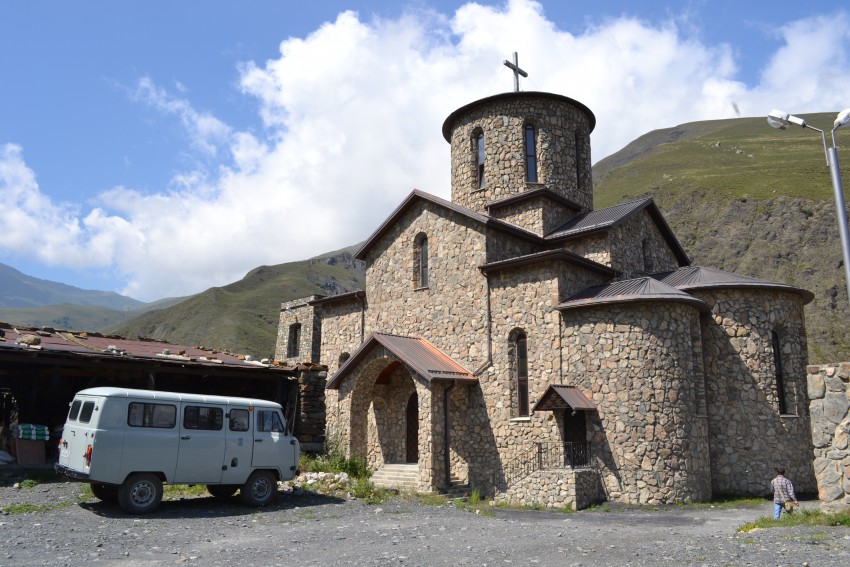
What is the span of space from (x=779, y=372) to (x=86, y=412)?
53.5 feet

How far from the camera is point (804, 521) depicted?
10773mm

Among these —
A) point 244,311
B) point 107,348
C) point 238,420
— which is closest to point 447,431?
point 238,420

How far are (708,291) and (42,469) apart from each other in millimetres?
16743

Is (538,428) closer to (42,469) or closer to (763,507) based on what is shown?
(763,507)

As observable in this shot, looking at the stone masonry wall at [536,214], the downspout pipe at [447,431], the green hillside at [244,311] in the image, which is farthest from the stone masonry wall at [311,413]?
the green hillside at [244,311]

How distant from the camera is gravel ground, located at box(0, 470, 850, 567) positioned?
835 centimetres

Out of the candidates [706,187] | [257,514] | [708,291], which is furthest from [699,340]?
[706,187]

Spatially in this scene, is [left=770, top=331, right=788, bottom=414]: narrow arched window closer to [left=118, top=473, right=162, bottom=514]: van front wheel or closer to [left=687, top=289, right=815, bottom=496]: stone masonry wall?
[left=687, top=289, right=815, bottom=496]: stone masonry wall

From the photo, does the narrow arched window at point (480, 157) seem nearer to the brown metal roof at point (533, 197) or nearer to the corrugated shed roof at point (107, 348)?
the brown metal roof at point (533, 197)

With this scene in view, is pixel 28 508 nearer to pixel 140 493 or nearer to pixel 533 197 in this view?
pixel 140 493

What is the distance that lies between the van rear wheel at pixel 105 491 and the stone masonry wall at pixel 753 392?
1365cm

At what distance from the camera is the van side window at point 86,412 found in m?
11.5

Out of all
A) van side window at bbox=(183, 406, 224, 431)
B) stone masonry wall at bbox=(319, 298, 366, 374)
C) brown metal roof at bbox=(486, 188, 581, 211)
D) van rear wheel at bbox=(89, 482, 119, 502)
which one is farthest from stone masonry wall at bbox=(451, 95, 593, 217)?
van rear wheel at bbox=(89, 482, 119, 502)

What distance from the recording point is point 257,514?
1205 centimetres
